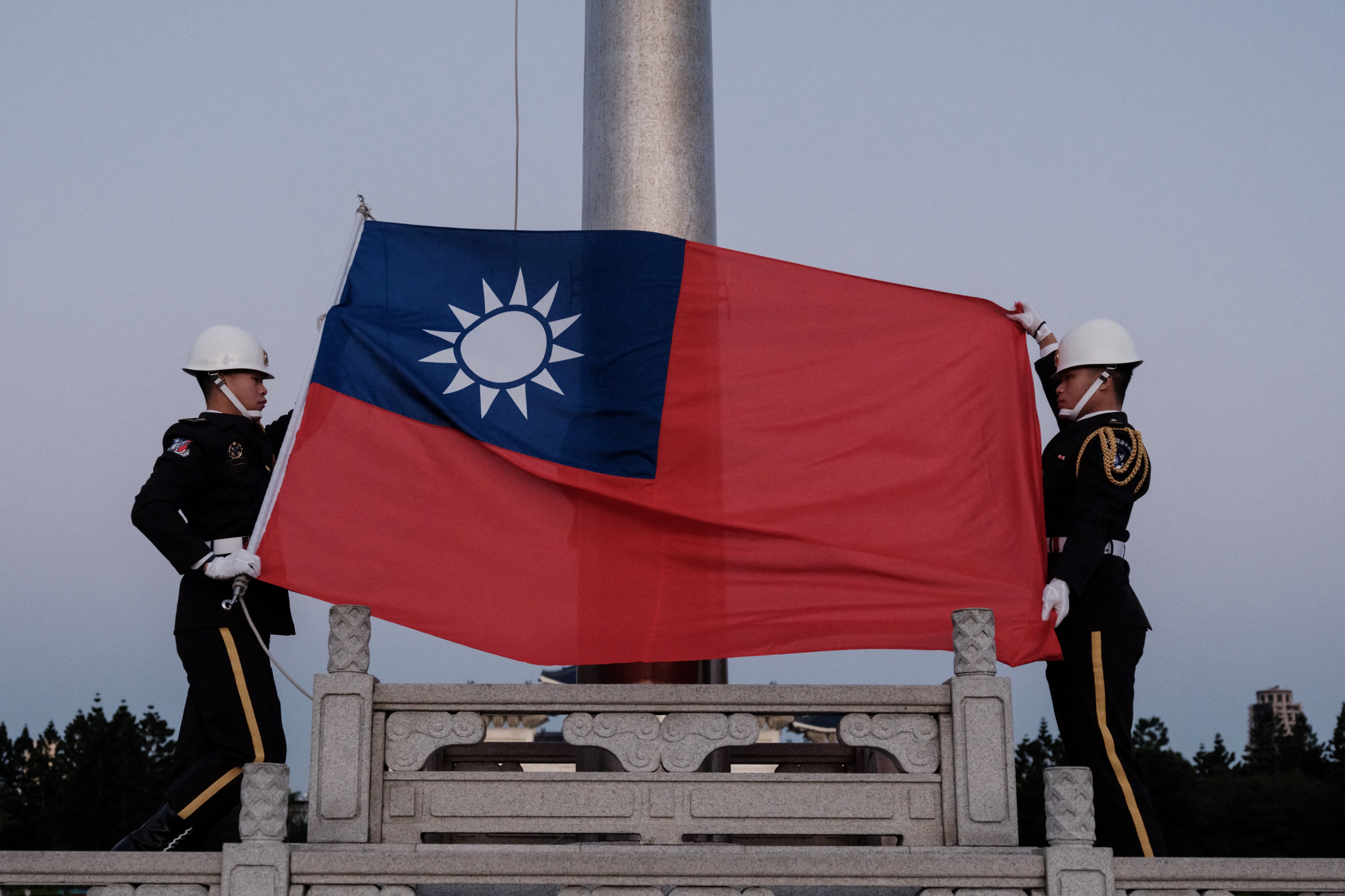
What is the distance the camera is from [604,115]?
709 cm

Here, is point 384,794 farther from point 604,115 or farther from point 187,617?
point 604,115

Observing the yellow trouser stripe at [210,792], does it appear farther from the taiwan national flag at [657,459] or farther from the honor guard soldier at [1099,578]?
the honor guard soldier at [1099,578]

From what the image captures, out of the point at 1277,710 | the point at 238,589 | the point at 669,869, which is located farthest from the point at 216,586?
the point at 1277,710

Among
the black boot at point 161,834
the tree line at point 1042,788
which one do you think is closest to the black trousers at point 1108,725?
the black boot at point 161,834

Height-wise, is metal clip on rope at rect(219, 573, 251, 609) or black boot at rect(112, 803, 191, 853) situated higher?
metal clip on rope at rect(219, 573, 251, 609)

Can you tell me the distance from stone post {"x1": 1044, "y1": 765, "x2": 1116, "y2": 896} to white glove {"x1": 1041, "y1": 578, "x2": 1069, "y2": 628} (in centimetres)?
89

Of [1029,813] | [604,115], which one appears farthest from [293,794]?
[604,115]

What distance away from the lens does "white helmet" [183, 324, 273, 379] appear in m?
6.16

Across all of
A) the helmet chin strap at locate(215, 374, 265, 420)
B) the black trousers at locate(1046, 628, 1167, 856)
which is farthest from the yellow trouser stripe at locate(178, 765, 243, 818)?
the black trousers at locate(1046, 628, 1167, 856)

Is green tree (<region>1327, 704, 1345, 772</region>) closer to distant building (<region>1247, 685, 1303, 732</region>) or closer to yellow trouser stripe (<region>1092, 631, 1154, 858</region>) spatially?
distant building (<region>1247, 685, 1303, 732</region>)

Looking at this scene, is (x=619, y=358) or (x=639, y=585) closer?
(x=639, y=585)

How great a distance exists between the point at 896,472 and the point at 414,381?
225 cm

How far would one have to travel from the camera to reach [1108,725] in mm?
5465

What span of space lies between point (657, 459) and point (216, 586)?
2.03 m
